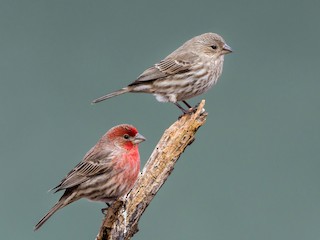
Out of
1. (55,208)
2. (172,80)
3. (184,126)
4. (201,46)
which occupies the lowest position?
(55,208)

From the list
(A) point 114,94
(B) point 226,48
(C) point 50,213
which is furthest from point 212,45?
(C) point 50,213

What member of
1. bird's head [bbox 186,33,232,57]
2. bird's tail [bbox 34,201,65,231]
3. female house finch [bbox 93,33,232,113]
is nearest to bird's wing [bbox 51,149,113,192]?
bird's tail [bbox 34,201,65,231]

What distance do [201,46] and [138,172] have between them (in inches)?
78.9

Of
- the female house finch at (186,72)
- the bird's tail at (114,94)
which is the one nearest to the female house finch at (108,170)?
the bird's tail at (114,94)

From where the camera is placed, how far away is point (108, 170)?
5539mm

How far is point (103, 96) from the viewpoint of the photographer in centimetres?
636

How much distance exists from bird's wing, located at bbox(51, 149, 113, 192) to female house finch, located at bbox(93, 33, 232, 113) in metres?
0.98

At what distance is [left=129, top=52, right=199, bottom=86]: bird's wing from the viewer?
6664 millimetres

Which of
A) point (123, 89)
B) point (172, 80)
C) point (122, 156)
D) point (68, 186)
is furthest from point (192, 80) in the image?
point (68, 186)

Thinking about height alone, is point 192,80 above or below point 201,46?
below

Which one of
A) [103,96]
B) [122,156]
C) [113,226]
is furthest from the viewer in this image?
[103,96]

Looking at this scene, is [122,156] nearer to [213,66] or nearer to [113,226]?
[113,226]

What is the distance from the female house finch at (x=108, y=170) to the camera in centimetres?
545

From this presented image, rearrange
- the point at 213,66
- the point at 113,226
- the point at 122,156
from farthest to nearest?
the point at 213,66 → the point at 122,156 → the point at 113,226
